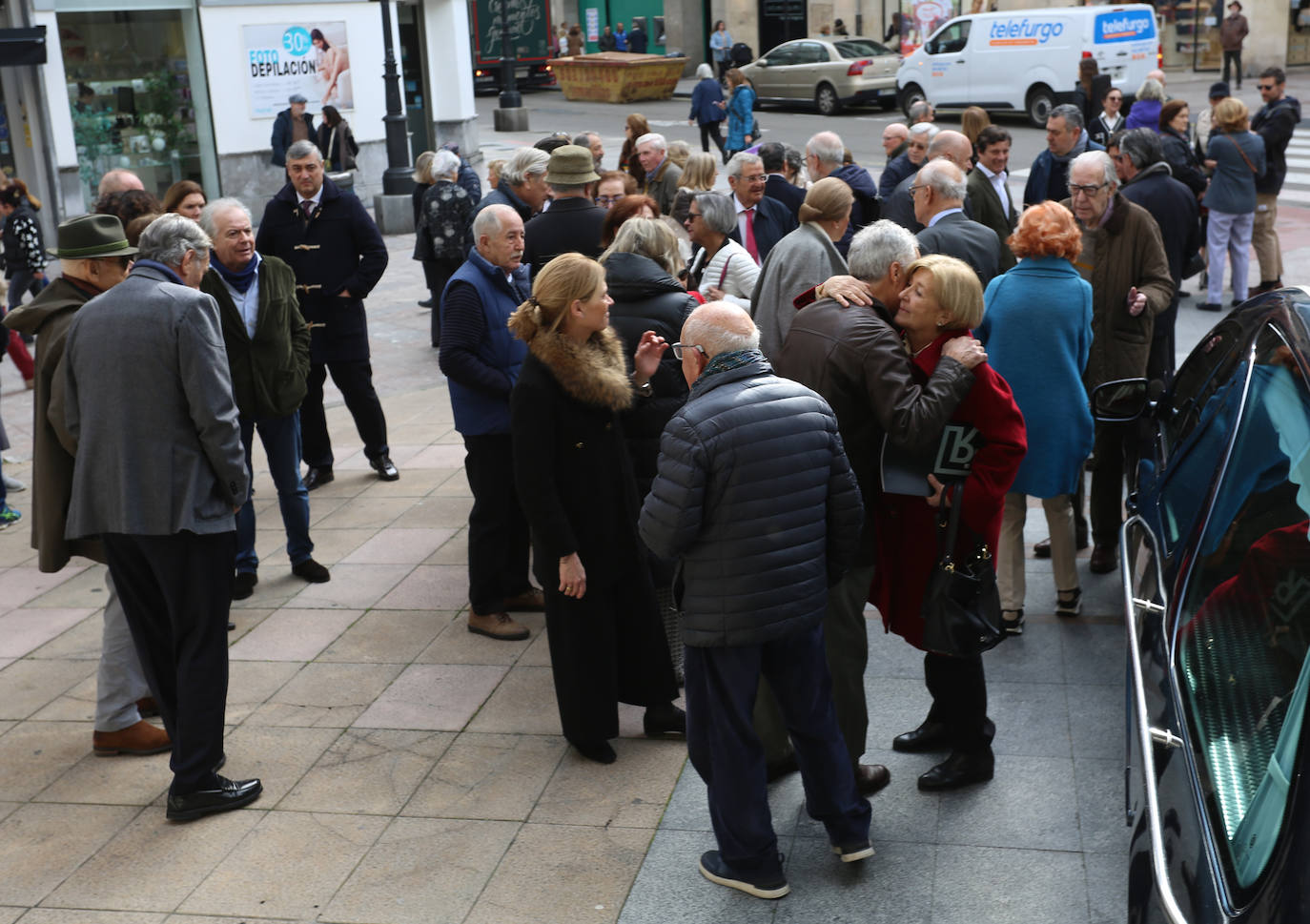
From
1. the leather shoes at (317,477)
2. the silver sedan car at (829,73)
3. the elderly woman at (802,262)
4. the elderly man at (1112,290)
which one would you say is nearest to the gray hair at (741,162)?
the elderly woman at (802,262)

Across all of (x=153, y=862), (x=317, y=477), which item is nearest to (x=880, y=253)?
(x=153, y=862)

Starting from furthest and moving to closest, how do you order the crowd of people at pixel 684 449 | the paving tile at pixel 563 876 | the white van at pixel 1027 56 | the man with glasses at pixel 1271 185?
the white van at pixel 1027 56 → the man with glasses at pixel 1271 185 → the paving tile at pixel 563 876 → the crowd of people at pixel 684 449

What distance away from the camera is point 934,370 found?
4238 millimetres

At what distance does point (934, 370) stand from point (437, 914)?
2263 millimetres

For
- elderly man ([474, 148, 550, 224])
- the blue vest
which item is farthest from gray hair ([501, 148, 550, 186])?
the blue vest

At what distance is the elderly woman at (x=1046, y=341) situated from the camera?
5426mm

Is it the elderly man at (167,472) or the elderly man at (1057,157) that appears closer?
the elderly man at (167,472)

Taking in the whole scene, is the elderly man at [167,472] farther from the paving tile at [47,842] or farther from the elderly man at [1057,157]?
the elderly man at [1057,157]

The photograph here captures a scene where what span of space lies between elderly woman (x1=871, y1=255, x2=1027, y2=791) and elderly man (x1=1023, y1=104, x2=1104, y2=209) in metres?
6.04

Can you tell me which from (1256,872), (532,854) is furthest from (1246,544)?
(532,854)

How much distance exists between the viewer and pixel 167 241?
4719 mm

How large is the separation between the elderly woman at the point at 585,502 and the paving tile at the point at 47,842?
166 centimetres

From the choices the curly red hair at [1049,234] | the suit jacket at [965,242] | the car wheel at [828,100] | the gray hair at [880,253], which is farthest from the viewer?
the car wheel at [828,100]

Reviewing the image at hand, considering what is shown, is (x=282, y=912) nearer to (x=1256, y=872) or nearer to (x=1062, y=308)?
(x=1256, y=872)
